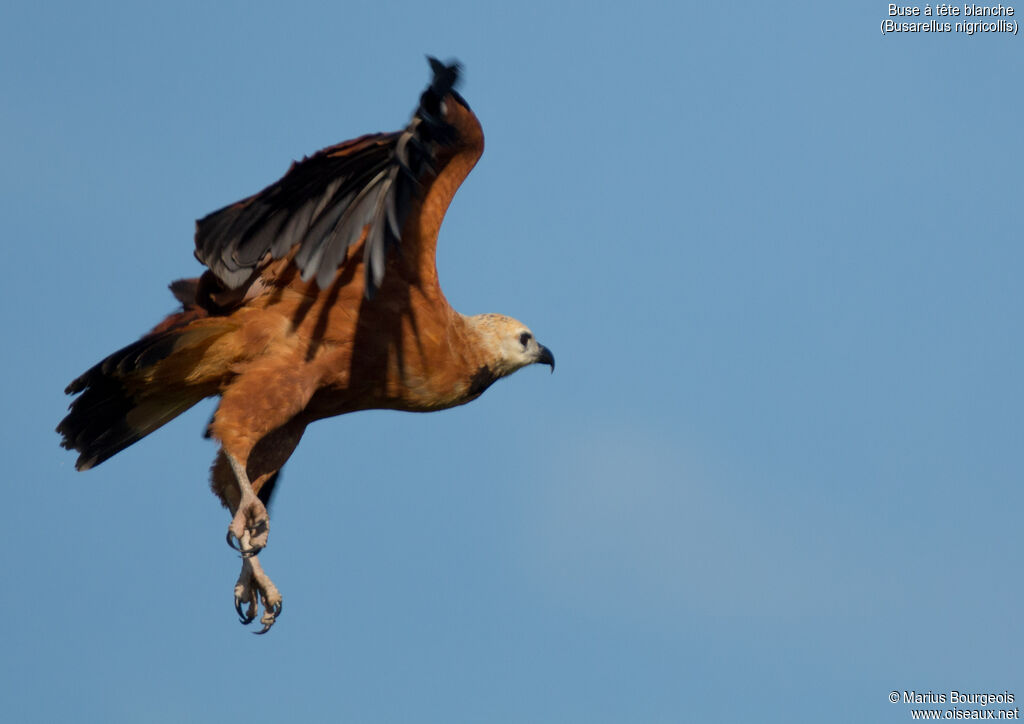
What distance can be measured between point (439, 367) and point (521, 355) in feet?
2.82

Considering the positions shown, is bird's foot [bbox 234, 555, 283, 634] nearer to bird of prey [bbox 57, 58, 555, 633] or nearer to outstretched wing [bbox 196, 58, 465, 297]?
bird of prey [bbox 57, 58, 555, 633]

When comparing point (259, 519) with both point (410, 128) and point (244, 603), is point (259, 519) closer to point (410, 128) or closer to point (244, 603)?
point (244, 603)

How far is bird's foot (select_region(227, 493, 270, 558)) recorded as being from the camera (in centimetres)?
722

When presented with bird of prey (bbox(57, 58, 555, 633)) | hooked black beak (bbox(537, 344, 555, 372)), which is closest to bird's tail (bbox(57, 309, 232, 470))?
bird of prey (bbox(57, 58, 555, 633))

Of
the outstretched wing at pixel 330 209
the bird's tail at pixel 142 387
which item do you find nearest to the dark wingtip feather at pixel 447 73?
the outstretched wing at pixel 330 209

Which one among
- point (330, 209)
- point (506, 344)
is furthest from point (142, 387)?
point (506, 344)

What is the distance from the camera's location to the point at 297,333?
750 cm

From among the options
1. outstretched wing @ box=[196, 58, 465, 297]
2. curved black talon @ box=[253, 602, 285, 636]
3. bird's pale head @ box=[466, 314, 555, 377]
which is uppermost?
bird's pale head @ box=[466, 314, 555, 377]

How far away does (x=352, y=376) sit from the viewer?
299 inches

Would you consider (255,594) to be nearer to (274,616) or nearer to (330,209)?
(274,616)

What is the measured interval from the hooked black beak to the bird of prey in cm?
52

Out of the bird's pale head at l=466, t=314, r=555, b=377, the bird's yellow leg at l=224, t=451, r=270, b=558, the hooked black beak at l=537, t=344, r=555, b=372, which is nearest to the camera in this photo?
the bird's yellow leg at l=224, t=451, r=270, b=558

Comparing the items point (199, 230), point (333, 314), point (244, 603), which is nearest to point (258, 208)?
point (199, 230)

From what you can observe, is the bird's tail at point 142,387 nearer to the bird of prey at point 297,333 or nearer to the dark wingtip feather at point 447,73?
the bird of prey at point 297,333
